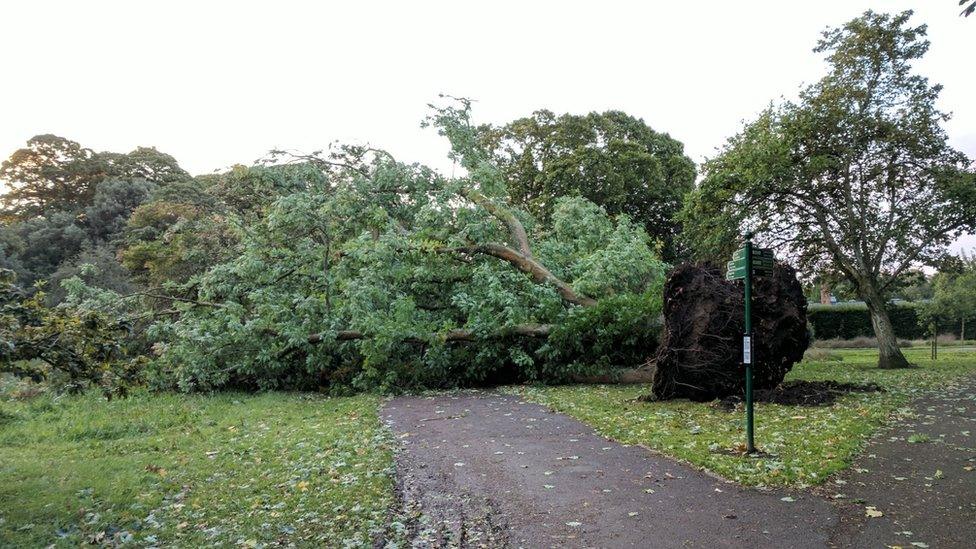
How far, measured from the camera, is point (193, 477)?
19.7ft

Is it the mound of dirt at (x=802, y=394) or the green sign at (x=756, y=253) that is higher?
the green sign at (x=756, y=253)

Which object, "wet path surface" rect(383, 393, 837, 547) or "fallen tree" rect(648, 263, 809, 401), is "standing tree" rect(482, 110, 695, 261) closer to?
"fallen tree" rect(648, 263, 809, 401)

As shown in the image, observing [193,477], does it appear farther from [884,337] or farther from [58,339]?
[884,337]

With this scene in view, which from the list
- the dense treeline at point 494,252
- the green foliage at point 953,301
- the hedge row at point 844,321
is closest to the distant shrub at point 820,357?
the dense treeline at point 494,252

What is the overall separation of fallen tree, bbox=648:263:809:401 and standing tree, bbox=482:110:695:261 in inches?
762

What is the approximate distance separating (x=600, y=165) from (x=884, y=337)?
53.0 feet

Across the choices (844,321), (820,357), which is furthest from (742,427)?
(844,321)

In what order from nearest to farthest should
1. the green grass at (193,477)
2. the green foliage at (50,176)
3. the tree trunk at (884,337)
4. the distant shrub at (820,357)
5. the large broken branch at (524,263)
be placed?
1. the green grass at (193,477)
2. the large broken branch at (524,263)
3. the tree trunk at (884,337)
4. the distant shrub at (820,357)
5. the green foliage at (50,176)

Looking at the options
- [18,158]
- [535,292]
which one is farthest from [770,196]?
[18,158]

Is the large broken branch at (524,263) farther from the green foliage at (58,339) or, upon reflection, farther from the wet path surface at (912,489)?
the green foliage at (58,339)

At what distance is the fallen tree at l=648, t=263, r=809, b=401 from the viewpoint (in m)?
9.95

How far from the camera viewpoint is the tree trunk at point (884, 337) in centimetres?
1739

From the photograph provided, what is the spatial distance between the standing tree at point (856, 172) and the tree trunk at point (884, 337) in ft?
0.10

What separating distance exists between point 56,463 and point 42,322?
267cm
